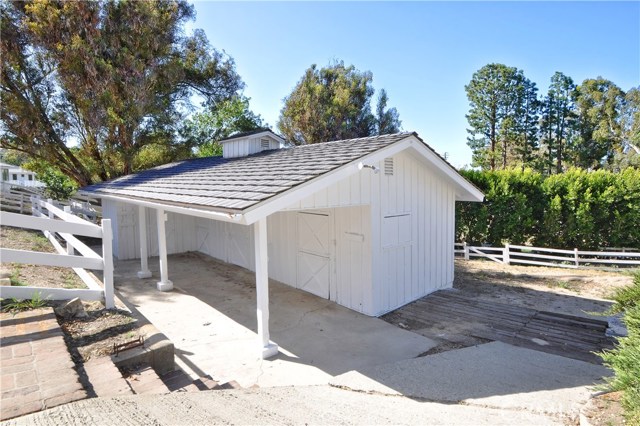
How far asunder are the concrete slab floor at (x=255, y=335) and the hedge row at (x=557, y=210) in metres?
9.26

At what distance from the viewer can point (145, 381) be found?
331 centimetres

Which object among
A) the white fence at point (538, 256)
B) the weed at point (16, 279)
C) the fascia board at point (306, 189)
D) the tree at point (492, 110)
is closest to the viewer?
the fascia board at point (306, 189)

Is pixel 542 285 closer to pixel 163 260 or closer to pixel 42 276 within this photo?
A: pixel 163 260

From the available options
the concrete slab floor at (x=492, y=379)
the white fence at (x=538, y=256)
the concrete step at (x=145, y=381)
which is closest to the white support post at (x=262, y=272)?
the concrete slab floor at (x=492, y=379)

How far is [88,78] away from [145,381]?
16369 millimetres

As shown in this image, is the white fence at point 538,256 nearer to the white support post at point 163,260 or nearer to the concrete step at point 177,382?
the white support post at point 163,260

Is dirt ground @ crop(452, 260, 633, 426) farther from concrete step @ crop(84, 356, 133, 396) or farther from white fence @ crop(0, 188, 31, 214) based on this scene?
white fence @ crop(0, 188, 31, 214)

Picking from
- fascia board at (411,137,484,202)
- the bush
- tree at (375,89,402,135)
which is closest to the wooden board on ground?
the bush

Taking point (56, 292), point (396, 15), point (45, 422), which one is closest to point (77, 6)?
point (396, 15)

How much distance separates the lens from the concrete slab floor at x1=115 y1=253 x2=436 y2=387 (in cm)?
492

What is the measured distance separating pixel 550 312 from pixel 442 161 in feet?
12.3

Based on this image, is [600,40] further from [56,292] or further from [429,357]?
[56,292]

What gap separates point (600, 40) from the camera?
1158 centimetres

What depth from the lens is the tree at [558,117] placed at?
30422 millimetres
